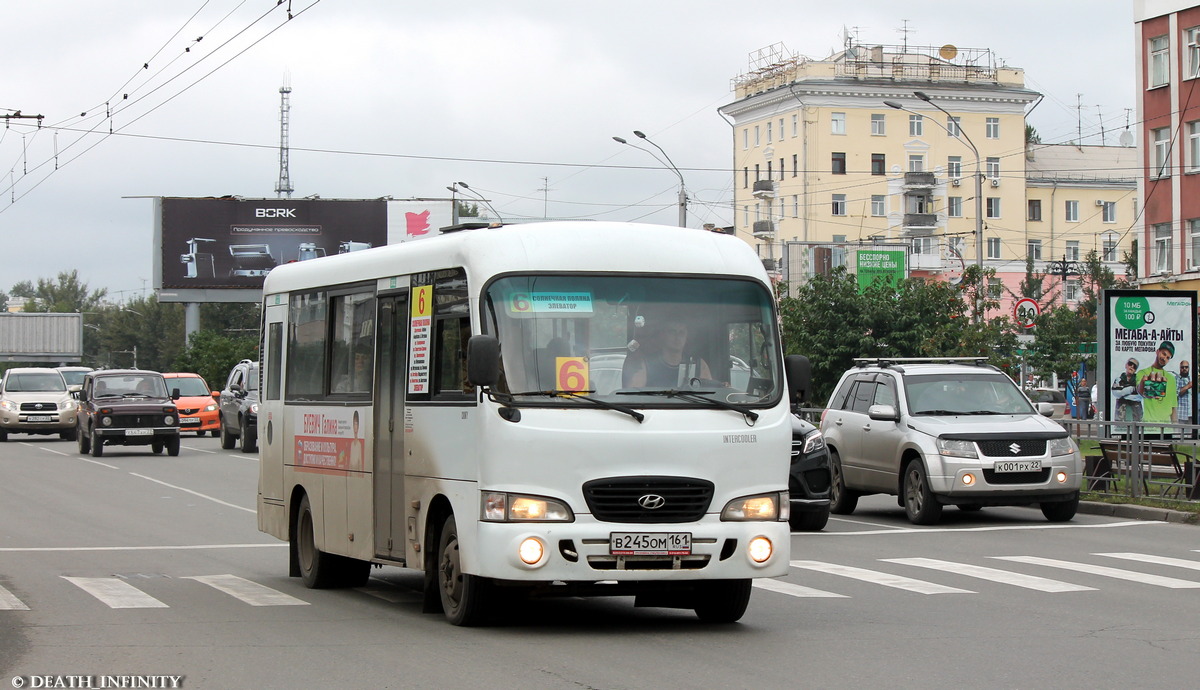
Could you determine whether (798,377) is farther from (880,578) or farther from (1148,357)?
(1148,357)

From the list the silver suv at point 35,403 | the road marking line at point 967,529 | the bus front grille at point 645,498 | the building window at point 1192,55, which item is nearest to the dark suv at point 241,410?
the silver suv at point 35,403

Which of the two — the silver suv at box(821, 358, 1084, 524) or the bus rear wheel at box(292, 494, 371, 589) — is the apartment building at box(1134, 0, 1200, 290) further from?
the bus rear wheel at box(292, 494, 371, 589)

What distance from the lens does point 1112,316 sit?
23.3 m

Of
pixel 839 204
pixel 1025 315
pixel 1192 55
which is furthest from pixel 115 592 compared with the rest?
pixel 839 204

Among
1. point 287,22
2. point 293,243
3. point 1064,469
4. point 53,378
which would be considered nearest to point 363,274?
point 1064,469

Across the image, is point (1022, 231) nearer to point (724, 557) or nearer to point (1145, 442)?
point (1145, 442)

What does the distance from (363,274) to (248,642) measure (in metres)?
3.36

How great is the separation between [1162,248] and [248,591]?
43.8m

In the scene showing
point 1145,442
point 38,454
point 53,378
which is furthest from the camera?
point 53,378

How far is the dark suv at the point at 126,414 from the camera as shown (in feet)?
122

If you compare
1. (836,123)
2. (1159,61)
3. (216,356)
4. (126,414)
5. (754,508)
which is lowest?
(126,414)

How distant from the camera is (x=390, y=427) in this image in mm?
11562

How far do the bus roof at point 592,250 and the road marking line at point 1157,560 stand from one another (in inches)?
247

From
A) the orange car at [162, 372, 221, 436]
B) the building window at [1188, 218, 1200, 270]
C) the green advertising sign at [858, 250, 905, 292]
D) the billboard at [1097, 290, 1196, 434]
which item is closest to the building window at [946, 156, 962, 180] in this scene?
the green advertising sign at [858, 250, 905, 292]
